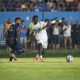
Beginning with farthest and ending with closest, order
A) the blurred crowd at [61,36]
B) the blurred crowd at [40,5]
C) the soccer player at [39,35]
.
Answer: the blurred crowd at [40,5] < the blurred crowd at [61,36] < the soccer player at [39,35]

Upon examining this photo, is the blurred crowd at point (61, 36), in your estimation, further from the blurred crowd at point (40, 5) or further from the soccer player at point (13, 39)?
the soccer player at point (13, 39)

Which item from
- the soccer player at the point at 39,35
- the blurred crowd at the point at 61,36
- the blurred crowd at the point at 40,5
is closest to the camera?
the soccer player at the point at 39,35

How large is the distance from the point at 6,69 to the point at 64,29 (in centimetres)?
1169

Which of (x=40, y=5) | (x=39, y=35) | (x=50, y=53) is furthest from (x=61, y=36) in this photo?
(x=39, y=35)

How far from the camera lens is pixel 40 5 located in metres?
30.0

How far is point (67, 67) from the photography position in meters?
17.2

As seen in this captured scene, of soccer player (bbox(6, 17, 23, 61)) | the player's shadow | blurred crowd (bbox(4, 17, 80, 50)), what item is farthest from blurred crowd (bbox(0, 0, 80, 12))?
soccer player (bbox(6, 17, 23, 61))

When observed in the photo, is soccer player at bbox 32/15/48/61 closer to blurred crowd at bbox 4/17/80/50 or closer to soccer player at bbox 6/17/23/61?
soccer player at bbox 6/17/23/61

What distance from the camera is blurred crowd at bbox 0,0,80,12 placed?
29.9m

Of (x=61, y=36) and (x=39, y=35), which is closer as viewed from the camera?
(x=39, y=35)

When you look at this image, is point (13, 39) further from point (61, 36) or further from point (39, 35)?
point (61, 36)

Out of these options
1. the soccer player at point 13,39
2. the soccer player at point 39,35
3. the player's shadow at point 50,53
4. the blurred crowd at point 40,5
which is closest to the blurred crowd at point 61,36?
the player's shadow at point 50,53

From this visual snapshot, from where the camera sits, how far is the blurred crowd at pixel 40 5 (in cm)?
2994

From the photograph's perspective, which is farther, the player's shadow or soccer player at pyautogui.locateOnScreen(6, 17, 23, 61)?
the player's shadow
